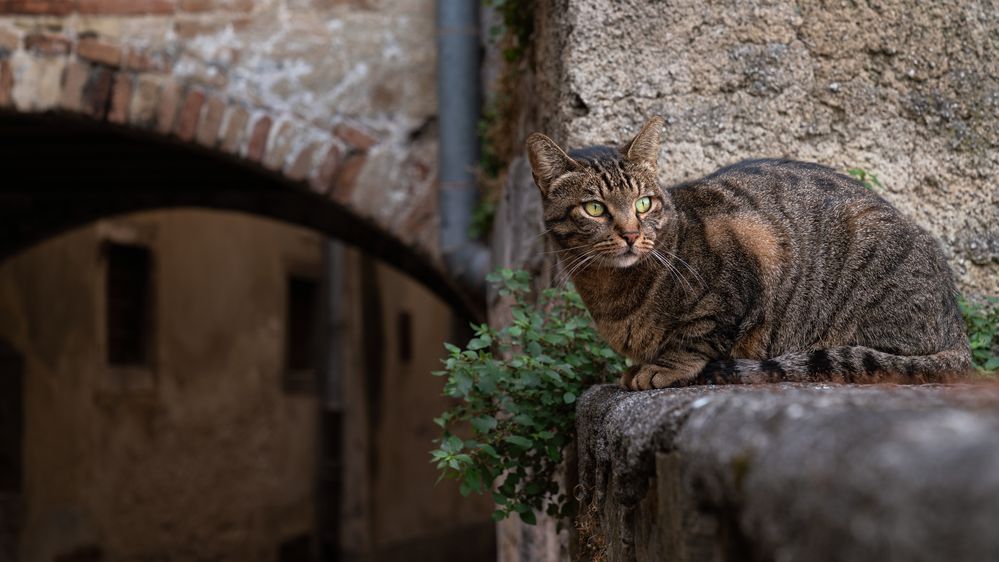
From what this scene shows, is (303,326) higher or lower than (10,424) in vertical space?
higher

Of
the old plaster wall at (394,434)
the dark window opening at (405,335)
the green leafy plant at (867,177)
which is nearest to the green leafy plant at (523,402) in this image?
the green leafy plant at (867,177)

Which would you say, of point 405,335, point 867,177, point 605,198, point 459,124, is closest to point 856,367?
point 605,198

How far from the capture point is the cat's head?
8.02 ft

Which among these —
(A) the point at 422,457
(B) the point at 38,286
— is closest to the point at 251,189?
(B) the point at 38,286

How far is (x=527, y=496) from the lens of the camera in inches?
107

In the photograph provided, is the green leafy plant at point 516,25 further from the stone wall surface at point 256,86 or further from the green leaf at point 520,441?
the green leaf at point 520,441

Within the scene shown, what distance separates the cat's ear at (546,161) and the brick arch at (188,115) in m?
3.03

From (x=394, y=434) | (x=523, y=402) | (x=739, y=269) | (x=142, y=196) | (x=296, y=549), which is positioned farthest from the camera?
(x=394, y=434)

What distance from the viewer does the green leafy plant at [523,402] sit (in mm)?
2621

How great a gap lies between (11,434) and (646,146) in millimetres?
6497

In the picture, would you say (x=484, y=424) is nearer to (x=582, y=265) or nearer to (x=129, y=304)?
(x=582, y=265)

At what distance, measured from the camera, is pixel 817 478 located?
3.09ft

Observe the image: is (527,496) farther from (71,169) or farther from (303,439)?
(303,439)

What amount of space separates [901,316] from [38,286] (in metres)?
7.16
